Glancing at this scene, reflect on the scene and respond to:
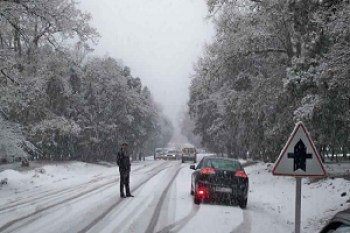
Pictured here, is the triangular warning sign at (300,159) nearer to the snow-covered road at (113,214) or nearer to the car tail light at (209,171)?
the snow-covered road at (113,214)

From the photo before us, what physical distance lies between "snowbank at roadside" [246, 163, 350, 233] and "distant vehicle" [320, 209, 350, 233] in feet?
19.4

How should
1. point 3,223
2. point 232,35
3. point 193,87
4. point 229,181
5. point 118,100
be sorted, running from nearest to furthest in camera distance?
point 3,223 → point 229,181 → point 232,35 → point 193,87 → point 118,100

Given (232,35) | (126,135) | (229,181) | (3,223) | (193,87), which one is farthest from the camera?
(126,135)

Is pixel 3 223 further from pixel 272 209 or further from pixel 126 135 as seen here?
pixel 126 135

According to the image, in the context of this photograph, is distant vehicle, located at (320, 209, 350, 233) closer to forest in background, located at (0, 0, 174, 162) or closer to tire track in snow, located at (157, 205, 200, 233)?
tire track in snow, located at (157, 205, 200, 233)

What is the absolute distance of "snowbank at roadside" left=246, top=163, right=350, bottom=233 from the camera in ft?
33.4

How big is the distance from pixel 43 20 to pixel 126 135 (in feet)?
124

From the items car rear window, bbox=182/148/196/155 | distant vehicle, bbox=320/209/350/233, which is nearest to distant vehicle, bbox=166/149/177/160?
car rear window, bbox=182/148/196/155

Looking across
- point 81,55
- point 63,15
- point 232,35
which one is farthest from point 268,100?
point 81,55

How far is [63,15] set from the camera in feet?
35.7

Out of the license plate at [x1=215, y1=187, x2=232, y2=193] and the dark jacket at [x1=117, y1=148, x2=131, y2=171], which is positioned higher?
the dark jacket at [x1=117, y1=148, x2=131, y2=171]

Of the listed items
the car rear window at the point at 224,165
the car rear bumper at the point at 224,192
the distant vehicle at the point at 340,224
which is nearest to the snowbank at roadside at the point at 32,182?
the car rear bumper at the point at 224,192

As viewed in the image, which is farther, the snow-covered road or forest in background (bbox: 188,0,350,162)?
forest in background (bbox: 188,0,350,162)

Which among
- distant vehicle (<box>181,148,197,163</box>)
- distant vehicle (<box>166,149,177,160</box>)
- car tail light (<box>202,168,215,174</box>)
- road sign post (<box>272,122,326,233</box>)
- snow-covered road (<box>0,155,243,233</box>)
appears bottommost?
distant vehicle (<box>166,149,177,160</box>)
